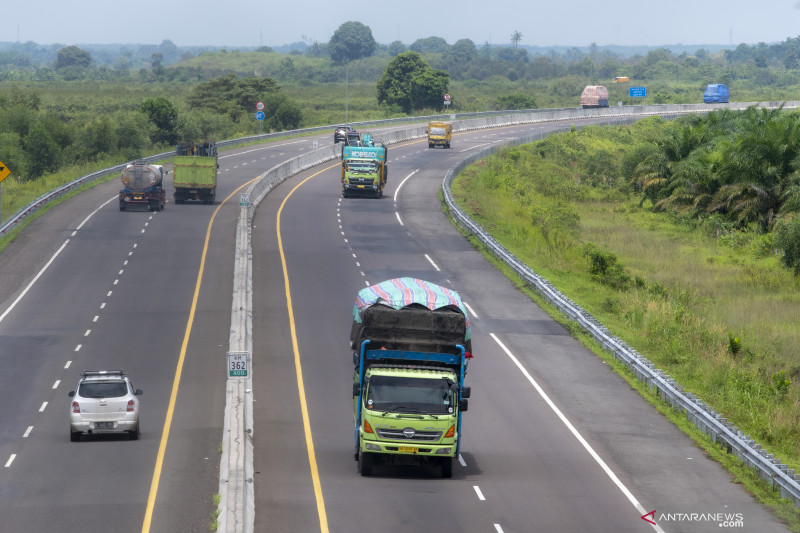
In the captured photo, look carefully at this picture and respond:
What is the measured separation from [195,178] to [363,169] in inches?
467

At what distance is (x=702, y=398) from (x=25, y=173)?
66.3 m

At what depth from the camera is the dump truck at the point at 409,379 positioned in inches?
854

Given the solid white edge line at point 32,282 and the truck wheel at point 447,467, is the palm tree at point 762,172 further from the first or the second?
the truck wheel at point 447,467

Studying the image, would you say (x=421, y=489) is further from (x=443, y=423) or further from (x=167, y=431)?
(x=167, y=431)

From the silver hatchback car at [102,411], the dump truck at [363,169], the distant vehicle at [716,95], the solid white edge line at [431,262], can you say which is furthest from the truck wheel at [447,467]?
the distant vehicle at [716,95]

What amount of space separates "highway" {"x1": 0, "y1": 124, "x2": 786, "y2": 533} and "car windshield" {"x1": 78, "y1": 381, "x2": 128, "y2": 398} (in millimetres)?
1199

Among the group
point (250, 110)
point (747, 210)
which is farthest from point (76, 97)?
point (747, 210)

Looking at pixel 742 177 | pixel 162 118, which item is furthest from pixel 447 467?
pixel 162 118

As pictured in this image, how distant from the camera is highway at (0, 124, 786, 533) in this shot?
20516mm

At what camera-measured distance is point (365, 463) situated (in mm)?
22375

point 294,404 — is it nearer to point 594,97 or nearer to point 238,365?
point 238,365

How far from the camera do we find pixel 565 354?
35.5 metres

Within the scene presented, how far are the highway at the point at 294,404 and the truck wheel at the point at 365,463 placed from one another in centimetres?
19

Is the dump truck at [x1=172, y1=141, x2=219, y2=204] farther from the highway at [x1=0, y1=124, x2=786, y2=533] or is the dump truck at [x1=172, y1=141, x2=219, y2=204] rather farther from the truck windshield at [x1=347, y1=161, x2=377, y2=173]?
the truck windshield at [x1=347, y1=161, x2=377, y2=173]
